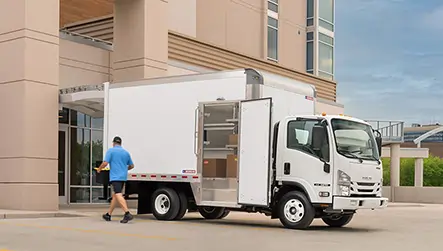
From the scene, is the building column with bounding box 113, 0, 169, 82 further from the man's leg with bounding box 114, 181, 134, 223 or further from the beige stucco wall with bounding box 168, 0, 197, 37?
the man's leg with bounding box 114, 181, 134, 223

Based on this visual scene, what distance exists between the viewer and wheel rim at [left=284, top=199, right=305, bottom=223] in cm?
1377

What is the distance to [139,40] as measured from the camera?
21.8 metres

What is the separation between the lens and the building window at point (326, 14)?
42.3 metres

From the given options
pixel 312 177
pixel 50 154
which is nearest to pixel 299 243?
pixel 312 177

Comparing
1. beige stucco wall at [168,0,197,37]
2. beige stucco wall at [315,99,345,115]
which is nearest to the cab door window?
beige stucco wall at [168,0,197,37]

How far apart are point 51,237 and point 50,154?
24.1 feet

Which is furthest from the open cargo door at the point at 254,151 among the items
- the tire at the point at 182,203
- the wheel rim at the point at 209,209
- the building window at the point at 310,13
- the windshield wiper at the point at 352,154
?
the building window at the point at 310,13

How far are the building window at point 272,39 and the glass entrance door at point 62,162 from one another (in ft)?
59.4

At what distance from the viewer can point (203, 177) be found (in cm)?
1510

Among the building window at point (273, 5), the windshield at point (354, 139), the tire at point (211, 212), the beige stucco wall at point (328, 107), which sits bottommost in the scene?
the tire at point (211, 212)

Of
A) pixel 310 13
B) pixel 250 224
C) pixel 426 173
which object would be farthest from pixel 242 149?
pixel 426 173

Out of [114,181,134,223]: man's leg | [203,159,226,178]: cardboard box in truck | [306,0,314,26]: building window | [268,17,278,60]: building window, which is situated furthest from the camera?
[306,0,314,26]: building window

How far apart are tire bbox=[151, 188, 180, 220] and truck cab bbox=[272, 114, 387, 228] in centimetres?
266

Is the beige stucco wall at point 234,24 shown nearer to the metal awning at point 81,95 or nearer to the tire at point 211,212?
the metal awning at point 81,95
